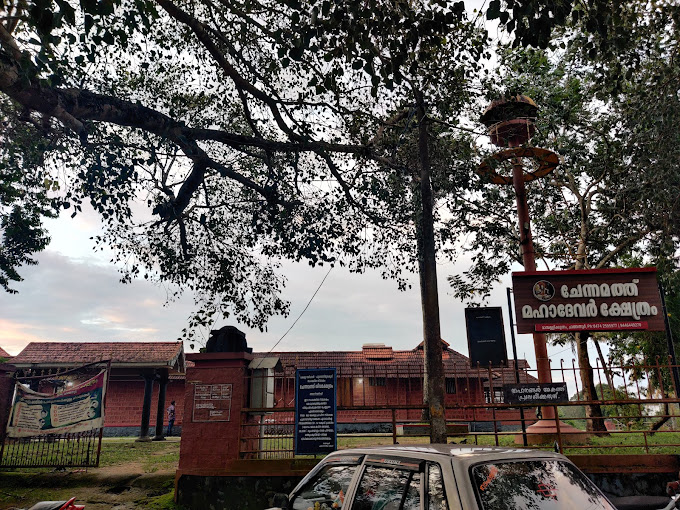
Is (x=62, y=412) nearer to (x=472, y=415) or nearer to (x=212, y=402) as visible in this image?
(x=212, y=402)

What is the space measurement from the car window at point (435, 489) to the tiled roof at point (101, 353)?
20626 millimetres

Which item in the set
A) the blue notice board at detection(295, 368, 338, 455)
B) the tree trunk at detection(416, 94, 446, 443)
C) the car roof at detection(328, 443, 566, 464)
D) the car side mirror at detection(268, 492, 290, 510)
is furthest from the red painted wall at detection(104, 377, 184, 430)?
the car roof at detection(328, 443, 566, 464)

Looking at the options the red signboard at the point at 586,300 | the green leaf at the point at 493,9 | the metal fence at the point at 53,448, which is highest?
the green leaf at the point at 493,9

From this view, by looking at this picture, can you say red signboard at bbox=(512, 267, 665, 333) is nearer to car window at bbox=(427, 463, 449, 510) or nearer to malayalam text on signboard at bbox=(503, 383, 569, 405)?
malayalam text on signboard at bbox=(503, 383, 569, 405)

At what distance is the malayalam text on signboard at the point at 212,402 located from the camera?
8766 mm

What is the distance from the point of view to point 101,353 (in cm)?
Answer: 2428

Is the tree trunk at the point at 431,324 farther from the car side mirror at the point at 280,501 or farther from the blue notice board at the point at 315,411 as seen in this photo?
the car side mirror at the point at 280,501

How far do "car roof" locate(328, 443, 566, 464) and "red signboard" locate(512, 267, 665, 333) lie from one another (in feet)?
24.3

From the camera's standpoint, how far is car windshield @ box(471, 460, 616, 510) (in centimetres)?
282

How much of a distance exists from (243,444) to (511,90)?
9.17 m

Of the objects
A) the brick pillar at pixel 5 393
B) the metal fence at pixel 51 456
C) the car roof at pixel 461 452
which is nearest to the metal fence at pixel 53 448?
the metal fence at pixel 51 456

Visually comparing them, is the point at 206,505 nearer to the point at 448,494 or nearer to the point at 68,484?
the point at 68,484

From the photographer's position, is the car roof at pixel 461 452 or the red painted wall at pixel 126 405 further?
the red painted wall at pixel 126 405

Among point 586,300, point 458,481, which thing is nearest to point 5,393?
point 458,481
